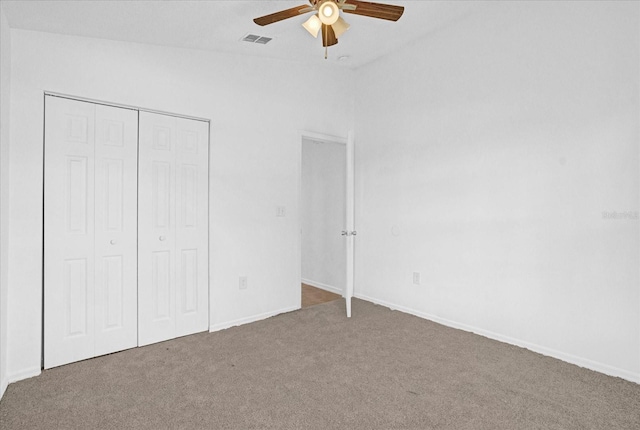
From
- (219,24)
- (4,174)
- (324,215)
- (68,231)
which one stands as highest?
(219,24)

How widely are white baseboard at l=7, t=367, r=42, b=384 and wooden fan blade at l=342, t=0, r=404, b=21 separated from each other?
304 centimetres

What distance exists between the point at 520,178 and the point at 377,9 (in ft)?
5.62

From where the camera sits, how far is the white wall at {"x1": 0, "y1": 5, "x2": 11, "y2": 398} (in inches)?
87.5

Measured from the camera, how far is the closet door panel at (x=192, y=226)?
3193mm

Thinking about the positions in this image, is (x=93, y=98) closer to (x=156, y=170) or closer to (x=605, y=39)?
(x=156, y=170)

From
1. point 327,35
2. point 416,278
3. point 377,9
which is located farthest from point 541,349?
point 327,35

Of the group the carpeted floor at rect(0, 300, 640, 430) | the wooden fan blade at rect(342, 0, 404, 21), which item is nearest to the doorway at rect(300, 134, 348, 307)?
the carpeted floor at rect(0, 300, 640, 430)

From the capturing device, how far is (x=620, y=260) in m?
2.45

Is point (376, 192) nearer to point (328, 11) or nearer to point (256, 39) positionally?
point (256, 39)

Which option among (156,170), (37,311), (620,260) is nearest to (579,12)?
(620,260)

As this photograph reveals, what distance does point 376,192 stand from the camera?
4230mm

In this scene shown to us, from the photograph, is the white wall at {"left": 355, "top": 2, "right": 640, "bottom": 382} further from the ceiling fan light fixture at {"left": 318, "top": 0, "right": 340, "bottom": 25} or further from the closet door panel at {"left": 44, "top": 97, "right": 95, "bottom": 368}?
the closet door panel at {"left": 44, "top": 97, "right": 95, "bottom": 368}

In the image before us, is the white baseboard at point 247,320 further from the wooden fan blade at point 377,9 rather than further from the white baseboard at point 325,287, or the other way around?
the wooden fan blade at point 377,9

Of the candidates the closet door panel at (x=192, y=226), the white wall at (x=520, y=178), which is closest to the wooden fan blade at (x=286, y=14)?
the closet door panel at (x=192, y=226)
